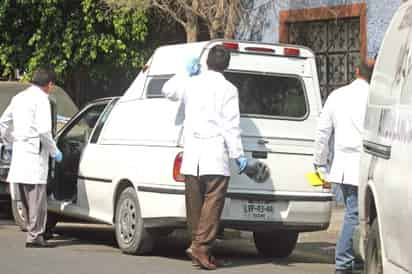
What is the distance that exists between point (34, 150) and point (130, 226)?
1548mm

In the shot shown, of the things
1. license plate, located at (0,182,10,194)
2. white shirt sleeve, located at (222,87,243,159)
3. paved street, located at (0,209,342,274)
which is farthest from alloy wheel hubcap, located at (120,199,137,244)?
license plate, located at (0,182,10,194)

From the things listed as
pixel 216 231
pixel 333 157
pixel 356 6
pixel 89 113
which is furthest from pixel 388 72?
pixel 356 6

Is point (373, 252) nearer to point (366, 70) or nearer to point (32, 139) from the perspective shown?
point (366, 70)

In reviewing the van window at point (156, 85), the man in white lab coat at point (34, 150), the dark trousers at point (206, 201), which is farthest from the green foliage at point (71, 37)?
the dark trousers at point (206, 201)

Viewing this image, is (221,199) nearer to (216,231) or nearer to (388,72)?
(216,231)

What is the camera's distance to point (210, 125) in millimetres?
10445

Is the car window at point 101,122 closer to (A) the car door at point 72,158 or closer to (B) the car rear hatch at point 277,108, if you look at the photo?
(A) the car door at point 72,158

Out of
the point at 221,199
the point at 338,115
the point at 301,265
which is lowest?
the point at 301,265

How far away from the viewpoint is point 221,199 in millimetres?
10367

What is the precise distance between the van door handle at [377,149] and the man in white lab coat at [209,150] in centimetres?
220

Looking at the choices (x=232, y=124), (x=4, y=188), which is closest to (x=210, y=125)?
(x=232, y=124)

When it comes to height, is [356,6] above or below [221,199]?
above

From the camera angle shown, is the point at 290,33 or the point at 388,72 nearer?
the point at 388,72

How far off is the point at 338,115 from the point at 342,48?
7212 millimetres
